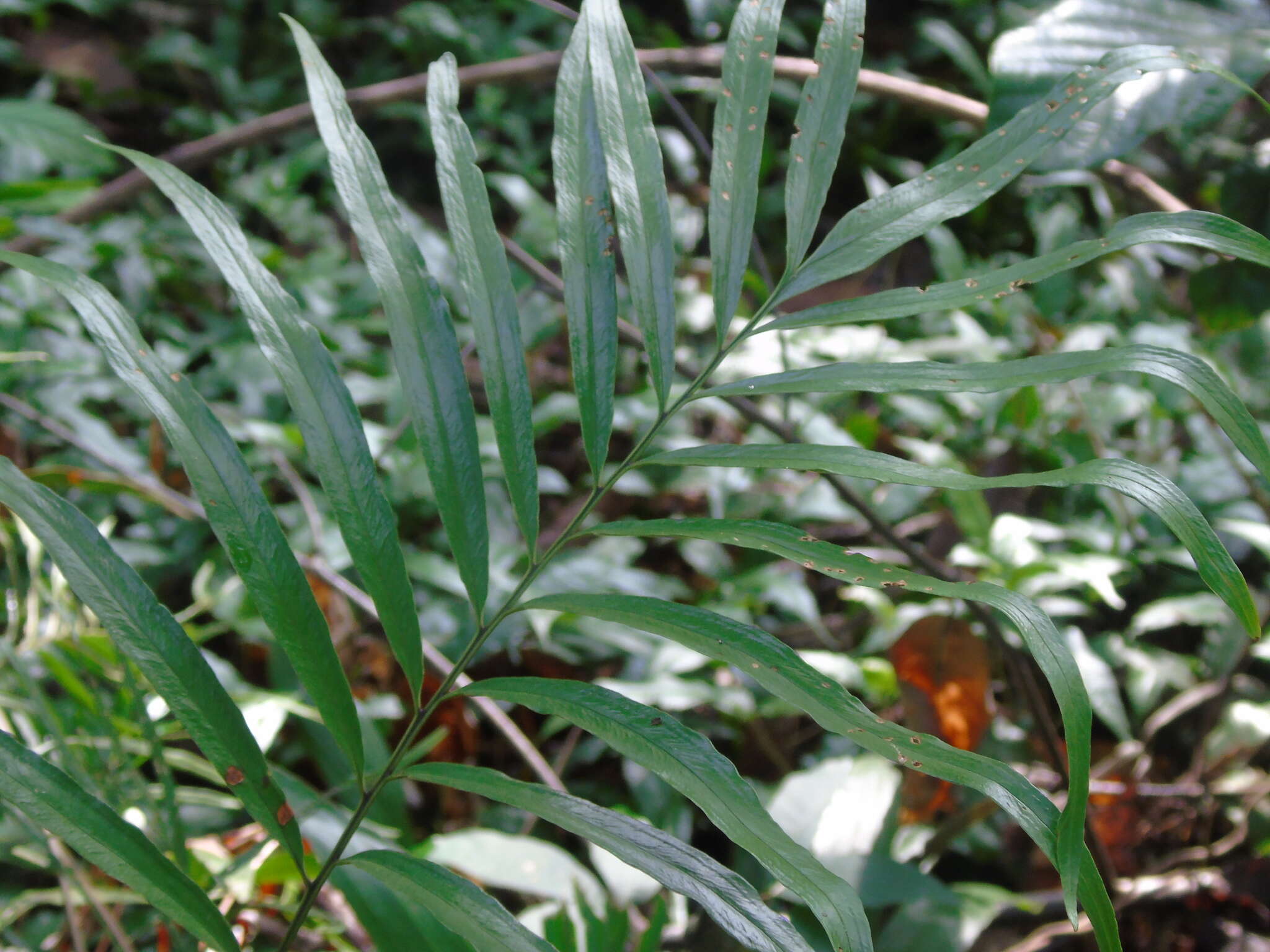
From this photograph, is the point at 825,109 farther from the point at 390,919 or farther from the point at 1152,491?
the point at 390,919

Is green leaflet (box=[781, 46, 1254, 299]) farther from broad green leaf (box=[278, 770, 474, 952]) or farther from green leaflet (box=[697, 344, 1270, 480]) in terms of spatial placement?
broad green leaf (box=[278, 770, 474, 952])

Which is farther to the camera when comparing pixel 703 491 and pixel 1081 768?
pixel 703 491

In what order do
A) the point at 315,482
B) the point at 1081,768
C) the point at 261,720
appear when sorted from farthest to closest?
the point at 315,482
the point at 261,720
the point at 1081,768

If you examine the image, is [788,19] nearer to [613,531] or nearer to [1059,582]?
[1059,582]

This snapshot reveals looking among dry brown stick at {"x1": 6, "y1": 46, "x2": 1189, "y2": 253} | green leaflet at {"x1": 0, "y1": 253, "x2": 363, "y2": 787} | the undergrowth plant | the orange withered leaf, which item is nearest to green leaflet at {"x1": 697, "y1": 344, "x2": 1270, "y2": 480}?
the undergrowth plant

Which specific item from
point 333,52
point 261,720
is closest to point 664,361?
point 261,720

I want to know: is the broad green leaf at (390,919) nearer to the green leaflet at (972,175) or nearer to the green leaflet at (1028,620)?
the green leaflet at (1028,620)

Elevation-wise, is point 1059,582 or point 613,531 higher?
point 1059,582
